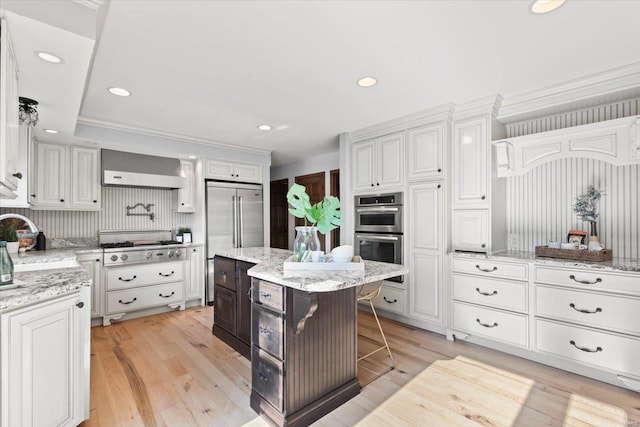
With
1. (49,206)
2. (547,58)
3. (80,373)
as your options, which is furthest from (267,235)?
(547,58)

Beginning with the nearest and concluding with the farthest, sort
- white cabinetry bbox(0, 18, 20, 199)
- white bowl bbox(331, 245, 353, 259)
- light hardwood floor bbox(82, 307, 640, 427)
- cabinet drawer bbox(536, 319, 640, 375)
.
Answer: white cabinetry bbox(0, 18, 20, 199), light hardwood floor bbox(82, 307, 640, 427), white bowl bbox(331, 245, 353, 259), cabinet drawer bbox(536, 319, 640, 375)

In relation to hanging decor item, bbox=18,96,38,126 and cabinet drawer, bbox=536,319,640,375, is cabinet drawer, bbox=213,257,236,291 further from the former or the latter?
cabinet drawer, bbox=536,319,640,375

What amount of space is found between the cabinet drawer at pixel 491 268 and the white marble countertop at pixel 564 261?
0.05m

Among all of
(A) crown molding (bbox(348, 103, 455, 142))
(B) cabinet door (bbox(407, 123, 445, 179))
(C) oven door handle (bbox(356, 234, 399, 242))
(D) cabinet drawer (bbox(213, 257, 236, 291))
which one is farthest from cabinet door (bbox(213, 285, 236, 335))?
(A) crown molding (bbox(348, 103, 455, 142))

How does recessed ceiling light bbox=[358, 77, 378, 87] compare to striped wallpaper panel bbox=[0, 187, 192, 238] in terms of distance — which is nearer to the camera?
recessed ceiling light bbox=[358, 77, 378, 87]

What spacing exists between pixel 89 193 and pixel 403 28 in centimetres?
390

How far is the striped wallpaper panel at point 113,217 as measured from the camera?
12.1 feet

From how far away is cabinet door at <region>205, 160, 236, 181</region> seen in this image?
4.36 metres

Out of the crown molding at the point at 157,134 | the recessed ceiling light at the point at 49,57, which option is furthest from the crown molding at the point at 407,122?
the recessed ceiling light at the point at 49,57

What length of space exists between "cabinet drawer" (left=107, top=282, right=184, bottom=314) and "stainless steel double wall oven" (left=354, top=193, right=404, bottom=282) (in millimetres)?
2497

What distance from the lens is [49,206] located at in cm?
343

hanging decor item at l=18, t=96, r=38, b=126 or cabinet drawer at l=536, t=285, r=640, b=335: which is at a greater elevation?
hanging decor item at l=18, t=96, r=38, b=126

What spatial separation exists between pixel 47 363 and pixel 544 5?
3.11m

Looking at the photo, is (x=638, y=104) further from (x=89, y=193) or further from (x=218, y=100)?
(x=89, y=193)
